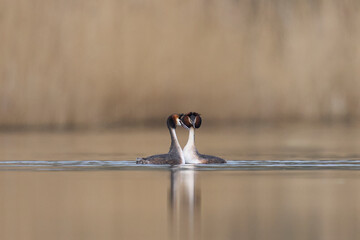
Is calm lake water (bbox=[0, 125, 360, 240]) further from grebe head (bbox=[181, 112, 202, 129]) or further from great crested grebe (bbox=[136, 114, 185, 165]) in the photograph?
grebe head (bbox=[181, 112, 202, 129])

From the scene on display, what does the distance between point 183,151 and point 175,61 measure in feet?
155

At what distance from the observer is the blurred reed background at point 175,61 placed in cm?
6174

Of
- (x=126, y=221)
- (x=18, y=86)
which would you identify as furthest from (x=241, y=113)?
(x=126, y=221)

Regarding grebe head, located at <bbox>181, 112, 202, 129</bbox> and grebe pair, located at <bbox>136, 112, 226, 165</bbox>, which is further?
grebe head, located at <bbox>181, 112, 202, 129</bbox>

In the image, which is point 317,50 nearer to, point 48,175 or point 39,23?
point 39,23

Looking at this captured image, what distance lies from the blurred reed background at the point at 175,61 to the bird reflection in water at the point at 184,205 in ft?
138

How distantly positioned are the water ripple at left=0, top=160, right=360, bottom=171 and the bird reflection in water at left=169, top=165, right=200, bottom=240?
92 centimetres

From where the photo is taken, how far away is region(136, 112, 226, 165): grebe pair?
60.8 feet

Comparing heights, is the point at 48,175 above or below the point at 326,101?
below

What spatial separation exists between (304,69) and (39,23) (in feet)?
52.4

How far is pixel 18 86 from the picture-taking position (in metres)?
62.0

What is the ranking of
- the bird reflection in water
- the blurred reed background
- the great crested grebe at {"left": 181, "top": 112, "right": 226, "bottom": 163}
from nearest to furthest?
the bird reflection in water → the great crested grebe at {"left": 181, "top": 112, "right": 226, "bottom": 163} → the blurred reed background

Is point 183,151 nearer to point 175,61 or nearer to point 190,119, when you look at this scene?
point 190,119

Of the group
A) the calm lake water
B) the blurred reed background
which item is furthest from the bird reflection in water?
Result: the blurred reed background
